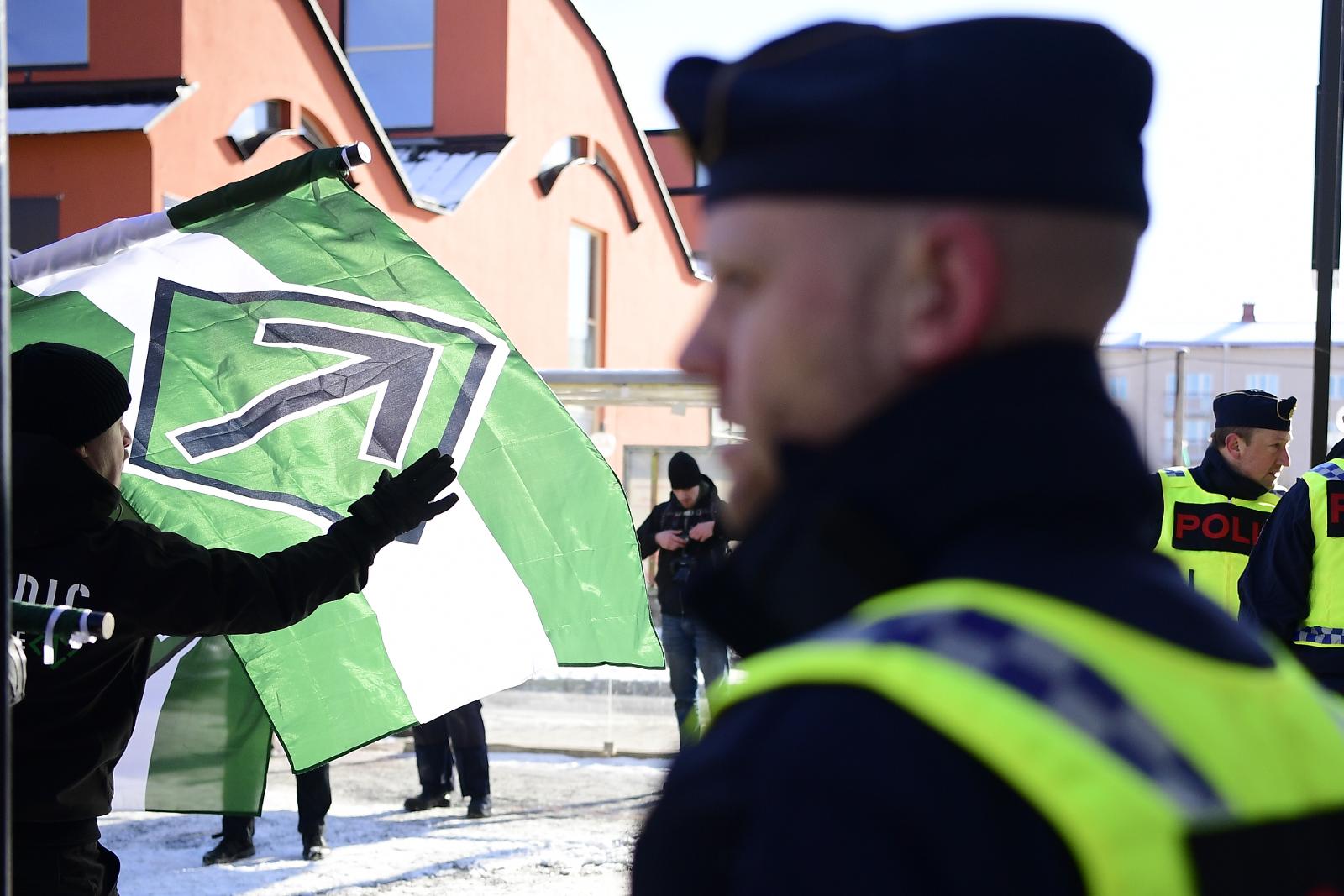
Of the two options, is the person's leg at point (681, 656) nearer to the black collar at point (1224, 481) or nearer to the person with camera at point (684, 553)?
the person with camera at point (684, 553)

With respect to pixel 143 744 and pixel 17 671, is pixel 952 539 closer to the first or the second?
pixel 17 671

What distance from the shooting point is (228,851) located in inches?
247

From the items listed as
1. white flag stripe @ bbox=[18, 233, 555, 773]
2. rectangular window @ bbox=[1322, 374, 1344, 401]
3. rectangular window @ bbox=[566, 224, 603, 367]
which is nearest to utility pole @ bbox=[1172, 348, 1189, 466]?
rectangular window @ bbox=[566, 224, 603, 367]

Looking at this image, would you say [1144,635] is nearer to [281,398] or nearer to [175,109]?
[281,398]

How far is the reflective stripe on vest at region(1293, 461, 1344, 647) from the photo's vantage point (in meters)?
5.17

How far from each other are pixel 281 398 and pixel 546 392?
2.25ft

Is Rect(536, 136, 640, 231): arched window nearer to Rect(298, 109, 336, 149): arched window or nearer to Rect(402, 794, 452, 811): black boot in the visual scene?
Rect(298, 109, 336, 149): arched window

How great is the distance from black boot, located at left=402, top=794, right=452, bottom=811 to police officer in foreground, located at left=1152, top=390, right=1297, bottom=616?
392 centimetres

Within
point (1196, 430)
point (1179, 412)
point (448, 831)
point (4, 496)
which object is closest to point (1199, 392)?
point (1196, 430)

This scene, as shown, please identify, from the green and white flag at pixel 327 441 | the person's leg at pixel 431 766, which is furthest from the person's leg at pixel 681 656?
the green and white flag at pixel 327 441

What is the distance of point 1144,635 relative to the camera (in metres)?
0.72

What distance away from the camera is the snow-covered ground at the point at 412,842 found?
5.95m

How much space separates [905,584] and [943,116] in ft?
0.86

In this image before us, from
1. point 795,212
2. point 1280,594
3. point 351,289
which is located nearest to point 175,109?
point 351,289
